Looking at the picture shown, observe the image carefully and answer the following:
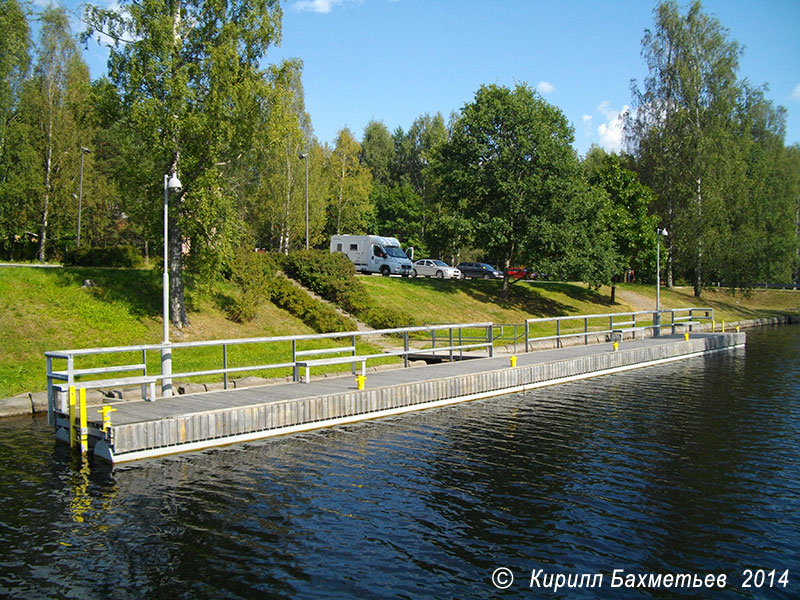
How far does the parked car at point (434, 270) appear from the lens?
184ft

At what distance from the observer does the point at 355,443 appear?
50.8 feet

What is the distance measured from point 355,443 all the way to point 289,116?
52.2 feet

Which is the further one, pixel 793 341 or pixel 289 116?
pixel 793 341

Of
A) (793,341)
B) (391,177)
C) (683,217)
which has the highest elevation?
Answer: (391,177)

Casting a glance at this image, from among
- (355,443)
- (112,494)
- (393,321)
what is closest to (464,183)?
(393,321)

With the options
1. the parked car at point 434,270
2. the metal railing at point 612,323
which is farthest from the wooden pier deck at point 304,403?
the parked car at point 434,270

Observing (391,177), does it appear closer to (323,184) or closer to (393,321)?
(323,184)

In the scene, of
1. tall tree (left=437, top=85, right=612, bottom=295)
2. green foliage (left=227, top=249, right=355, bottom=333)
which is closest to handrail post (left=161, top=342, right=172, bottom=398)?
green foliage (left=227, top=249, right=355, bottom=333)

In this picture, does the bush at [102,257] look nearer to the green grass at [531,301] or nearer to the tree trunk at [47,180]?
the green grass at [531,301]

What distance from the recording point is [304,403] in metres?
16.5

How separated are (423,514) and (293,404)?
597cm

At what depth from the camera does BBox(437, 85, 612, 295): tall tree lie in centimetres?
4331

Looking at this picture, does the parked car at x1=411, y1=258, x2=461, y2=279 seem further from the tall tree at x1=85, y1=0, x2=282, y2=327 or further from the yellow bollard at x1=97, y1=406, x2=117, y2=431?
the yellow bollard at x1=97, y1=406, x2=117, y2=431

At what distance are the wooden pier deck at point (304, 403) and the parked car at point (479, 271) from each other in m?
34.5
